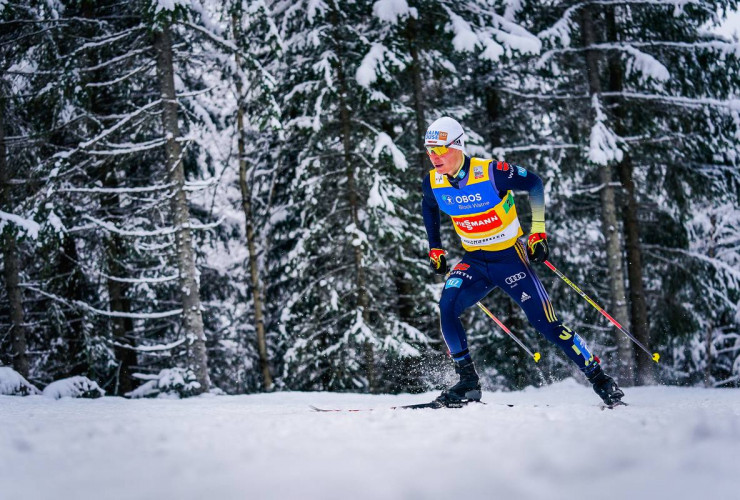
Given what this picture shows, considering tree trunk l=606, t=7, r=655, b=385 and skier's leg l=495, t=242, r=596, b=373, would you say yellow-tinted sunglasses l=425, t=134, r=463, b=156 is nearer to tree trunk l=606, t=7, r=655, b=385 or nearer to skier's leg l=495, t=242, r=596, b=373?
skier's leg l=495, t=242, r=596, b=373

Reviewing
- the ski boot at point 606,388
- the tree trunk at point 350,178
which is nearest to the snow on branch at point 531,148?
the tree trunk at point 350,178

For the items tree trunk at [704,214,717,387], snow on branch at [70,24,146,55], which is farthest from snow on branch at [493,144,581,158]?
snow on branch at [70,24,146,55]

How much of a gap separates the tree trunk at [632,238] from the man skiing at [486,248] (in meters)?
9.30

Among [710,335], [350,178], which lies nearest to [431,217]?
[350,178]

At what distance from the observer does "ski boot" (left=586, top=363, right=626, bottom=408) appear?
193 inches

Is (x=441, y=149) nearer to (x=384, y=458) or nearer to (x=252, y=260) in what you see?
(x=384, y=458)

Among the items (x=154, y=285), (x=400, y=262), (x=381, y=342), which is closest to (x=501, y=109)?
(x=400, y=262)

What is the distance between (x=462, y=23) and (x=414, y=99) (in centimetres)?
222

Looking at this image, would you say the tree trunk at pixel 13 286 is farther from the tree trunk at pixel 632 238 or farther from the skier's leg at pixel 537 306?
the tree trunk at pixel 632 238

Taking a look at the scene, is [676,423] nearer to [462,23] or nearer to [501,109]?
[462,23]

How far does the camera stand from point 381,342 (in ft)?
36.9

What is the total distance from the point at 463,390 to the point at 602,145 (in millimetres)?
8143

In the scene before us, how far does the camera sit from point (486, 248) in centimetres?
531

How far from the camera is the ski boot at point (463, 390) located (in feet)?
16.8
